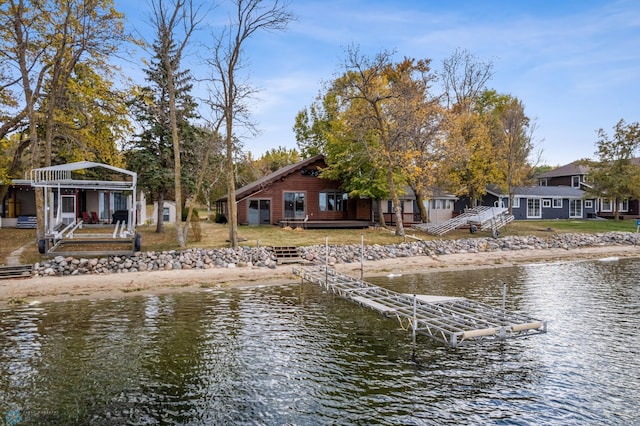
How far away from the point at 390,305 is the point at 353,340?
284 cm

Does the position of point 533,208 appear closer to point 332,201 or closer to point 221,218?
point 332,201

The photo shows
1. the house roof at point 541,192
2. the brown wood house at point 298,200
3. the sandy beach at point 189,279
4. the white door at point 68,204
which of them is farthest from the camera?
the house roof at point 541,192

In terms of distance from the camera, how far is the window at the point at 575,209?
5019 cm

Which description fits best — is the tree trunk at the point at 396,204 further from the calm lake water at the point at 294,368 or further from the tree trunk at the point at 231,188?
the calm lake water at the point at 294,368

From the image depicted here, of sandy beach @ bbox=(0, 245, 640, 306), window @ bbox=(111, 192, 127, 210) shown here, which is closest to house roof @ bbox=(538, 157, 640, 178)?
sandy beach @ bbox=(0, 245, 640, 306)

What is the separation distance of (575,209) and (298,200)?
3447 cm

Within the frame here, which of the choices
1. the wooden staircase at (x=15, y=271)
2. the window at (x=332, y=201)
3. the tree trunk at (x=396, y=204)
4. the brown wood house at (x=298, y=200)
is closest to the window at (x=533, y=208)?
the brown wood house at (x=298, y=200)

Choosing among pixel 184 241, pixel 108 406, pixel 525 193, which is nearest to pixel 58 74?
pixel 184 241

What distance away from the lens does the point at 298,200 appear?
120 ft

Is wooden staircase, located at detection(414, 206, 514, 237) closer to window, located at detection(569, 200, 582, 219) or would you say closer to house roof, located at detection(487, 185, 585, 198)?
house roof, located at detection(487, 185, 585, 198)

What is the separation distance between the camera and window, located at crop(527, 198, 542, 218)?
156 ft

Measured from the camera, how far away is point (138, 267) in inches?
794

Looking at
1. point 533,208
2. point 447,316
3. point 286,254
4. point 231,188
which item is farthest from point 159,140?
point 533,208

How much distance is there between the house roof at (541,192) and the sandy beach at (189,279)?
65.3 ft
